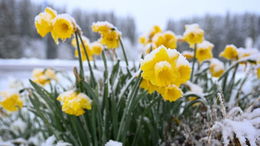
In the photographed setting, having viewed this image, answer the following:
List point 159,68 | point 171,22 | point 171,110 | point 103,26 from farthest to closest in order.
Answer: point 171,22, point 171,110, point 103,26, point 159,68

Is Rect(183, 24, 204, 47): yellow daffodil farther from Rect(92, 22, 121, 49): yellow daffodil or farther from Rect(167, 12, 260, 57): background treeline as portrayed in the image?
Rect(167, 12, 260, 57): background treeline

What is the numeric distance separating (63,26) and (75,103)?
22 cm

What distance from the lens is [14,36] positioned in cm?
1159

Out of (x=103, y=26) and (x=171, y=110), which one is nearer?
(x=103, y=26)

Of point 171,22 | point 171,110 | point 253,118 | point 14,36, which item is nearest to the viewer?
point 253,118

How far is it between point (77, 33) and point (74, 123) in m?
0.28

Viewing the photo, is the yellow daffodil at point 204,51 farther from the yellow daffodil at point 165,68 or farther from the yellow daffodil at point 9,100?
the yellow daffodil at point 9,100

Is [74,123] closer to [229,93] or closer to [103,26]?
[103,26]

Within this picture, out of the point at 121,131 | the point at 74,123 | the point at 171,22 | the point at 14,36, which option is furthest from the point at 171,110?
the point at 171,22

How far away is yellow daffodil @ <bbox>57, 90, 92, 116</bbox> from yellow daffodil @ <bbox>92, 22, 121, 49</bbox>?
0.70 ft

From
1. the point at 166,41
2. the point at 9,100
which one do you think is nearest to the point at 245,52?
the point at 166,41

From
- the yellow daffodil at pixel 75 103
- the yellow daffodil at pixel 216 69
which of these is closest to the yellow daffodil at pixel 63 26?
the yellow daffodil at pixel 75 103

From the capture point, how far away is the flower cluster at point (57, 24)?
59cm

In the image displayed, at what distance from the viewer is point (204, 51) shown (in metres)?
0.95
